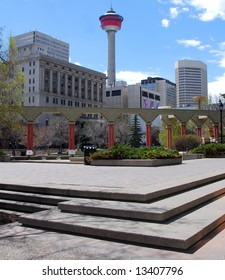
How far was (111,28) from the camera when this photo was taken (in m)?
154

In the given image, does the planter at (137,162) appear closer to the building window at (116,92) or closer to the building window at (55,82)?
the building window at (55,82)

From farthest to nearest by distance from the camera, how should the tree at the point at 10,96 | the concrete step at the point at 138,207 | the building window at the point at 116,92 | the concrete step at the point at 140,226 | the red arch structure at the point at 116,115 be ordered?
the building window at the point at 116,92 → the red arch structure at the point at 116,115 → the tree at the point at 10,96 → the concrete step at the point at 138,207 → the concrete step at the point at 140,226

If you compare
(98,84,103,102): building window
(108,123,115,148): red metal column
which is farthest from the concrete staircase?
(98,84,103,102): building window

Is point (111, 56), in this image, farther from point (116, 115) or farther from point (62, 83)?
point (116, 115)

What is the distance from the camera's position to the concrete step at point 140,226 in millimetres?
4965

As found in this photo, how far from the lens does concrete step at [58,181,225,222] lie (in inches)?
235

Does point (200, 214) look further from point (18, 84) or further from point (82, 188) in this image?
point (18, 84)

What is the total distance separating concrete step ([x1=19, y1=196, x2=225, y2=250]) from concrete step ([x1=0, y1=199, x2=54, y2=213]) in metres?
0.80

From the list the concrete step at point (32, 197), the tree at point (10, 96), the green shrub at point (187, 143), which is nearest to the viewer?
the concrete step at point (32, 197)

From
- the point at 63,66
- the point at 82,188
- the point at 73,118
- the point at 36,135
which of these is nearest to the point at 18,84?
the point at 73,118

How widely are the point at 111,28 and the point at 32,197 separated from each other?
155 m

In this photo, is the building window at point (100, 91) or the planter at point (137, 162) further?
the building window at point (100, 91)

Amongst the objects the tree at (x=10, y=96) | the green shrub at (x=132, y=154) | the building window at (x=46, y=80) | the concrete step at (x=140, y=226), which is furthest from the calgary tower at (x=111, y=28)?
the concrete step at (x=140, y=226)

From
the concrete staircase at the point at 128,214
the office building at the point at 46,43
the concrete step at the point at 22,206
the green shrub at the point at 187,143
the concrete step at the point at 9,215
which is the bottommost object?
the concrete step at the point at 9,215
